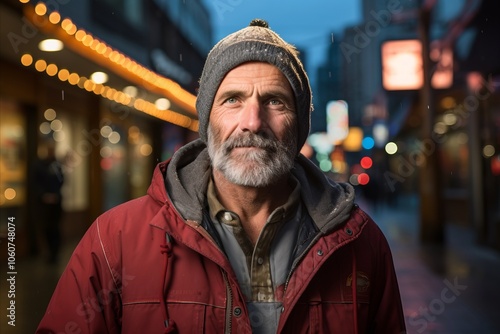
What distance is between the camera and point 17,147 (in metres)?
11.2

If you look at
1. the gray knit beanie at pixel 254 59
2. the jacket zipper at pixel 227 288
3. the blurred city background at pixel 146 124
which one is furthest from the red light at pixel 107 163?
the jacket zipper at pixel 227 288

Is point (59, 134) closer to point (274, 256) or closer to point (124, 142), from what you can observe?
point (124, 142)

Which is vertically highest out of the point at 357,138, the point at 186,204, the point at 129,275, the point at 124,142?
the point at 357,138

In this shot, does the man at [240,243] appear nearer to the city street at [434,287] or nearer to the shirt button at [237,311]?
the shirt button at [237,311]

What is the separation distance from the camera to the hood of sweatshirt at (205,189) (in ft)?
6.49

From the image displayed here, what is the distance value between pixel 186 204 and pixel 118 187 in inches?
647

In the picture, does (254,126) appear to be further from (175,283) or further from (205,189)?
(175,283)

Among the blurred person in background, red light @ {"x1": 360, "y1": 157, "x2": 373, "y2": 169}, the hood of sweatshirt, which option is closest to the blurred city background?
the blurred person in background

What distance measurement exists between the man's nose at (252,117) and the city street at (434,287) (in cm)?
436

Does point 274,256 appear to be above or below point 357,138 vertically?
below

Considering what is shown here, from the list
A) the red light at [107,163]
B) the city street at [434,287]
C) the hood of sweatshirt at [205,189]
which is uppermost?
the red light at [107,163]

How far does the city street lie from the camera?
235 inches

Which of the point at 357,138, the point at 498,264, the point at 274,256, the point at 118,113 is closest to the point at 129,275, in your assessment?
the point at 274,256

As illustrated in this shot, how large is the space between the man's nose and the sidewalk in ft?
14.3
